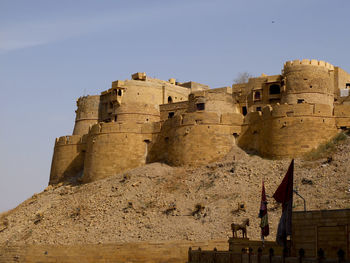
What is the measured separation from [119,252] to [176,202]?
15.9ft

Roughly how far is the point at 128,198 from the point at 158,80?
1353 centimetres

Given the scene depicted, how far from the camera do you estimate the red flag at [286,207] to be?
64.1ft

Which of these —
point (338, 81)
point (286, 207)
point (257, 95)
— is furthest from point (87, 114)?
point (286, 207)

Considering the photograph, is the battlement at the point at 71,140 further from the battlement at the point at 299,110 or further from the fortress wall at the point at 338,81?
the fortress wall at the point at 338,81

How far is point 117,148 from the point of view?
3838 cm

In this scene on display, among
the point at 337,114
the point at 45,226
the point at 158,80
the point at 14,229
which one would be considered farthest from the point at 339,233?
the point at 158,80

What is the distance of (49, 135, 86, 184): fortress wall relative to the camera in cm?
4262

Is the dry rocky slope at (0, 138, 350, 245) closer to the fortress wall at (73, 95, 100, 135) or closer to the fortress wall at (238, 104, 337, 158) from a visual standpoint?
the fortress wall at (238, 104, 337, 158)

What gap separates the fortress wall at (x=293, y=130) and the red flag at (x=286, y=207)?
484 inches

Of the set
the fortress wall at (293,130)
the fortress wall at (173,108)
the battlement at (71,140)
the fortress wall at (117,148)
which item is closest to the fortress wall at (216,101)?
the fortress wall at (173,108)

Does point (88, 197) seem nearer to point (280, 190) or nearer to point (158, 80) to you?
point (158, 80)

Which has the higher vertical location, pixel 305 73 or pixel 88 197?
pixel 305 73

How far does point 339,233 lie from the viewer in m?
17.7

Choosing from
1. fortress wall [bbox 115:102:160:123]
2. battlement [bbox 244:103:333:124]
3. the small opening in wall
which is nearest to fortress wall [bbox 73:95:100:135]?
fortress wall [bbox 115:102:160:123]
